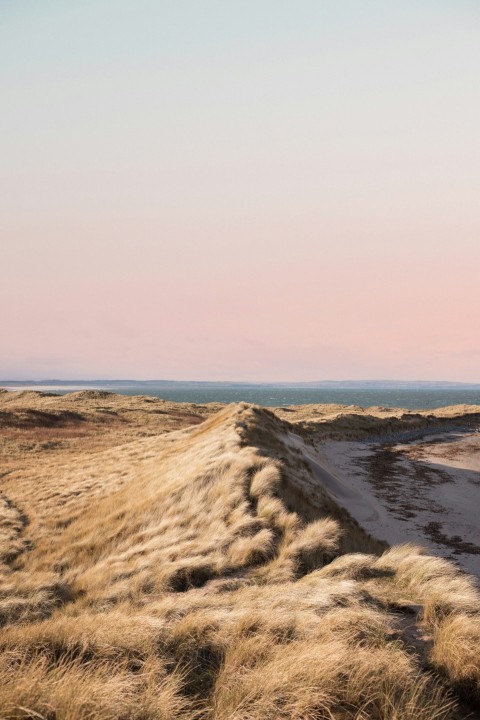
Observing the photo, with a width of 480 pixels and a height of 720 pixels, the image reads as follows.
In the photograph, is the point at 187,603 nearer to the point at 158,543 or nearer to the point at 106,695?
the point at 106,695

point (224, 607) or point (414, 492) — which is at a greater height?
point (224, 607)

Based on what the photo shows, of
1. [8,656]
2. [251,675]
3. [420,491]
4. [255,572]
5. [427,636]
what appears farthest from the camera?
[420,491]

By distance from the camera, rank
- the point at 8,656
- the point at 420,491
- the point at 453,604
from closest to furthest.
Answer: the point at 8,656, the point at 453,604, the point at 420,491

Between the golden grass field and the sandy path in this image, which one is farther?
the sandy path

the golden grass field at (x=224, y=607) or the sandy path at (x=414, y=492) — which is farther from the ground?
the golden grass field at (x=224, y=607)

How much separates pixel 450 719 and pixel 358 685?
3.03ft

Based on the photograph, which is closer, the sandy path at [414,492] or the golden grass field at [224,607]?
the golden grass field at [224,607]

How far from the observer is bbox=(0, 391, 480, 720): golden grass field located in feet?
16.4

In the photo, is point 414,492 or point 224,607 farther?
point 414,492

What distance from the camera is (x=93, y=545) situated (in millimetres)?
14492

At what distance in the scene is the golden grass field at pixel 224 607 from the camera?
16.4ft

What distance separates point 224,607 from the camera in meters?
7.53

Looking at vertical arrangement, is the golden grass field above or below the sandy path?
above

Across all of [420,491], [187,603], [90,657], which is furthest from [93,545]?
[420,491]
